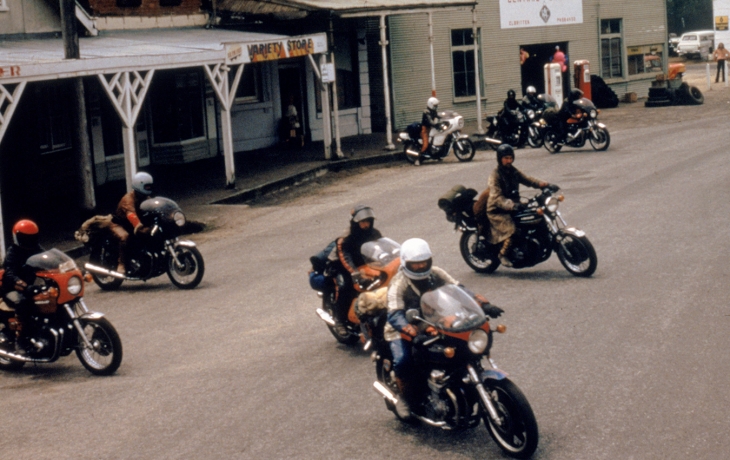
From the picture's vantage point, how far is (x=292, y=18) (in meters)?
26.7

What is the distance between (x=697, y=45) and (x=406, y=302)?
66.9m

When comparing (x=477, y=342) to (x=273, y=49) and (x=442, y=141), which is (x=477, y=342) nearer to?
(x=273, y=49)

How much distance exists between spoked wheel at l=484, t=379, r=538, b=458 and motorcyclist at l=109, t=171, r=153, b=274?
7.80 metres

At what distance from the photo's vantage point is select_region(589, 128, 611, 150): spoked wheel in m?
23.8

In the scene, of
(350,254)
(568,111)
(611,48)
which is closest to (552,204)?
(350,254)

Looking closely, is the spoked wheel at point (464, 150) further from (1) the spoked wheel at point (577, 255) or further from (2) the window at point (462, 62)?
(1) the spoked wheel at point (577, 255)

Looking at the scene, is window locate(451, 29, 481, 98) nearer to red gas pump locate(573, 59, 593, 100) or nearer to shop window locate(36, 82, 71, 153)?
red gas pump locate(573, 59, 593, 100)

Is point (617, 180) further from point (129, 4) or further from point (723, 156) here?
point (129, 4)

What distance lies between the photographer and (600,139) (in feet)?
78.4

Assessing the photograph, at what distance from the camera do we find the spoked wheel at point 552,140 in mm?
24172

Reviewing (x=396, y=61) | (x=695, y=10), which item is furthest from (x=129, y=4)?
(x=695, y=10)

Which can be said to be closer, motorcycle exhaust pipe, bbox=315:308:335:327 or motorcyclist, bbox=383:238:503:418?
motorcyclist, bbox=383:238:503:418

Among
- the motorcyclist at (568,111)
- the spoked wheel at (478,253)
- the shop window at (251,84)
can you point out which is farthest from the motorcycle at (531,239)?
the shop window at (251,84)

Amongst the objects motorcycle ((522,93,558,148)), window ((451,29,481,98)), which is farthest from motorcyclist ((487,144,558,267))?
window ((451,29,481,98))
